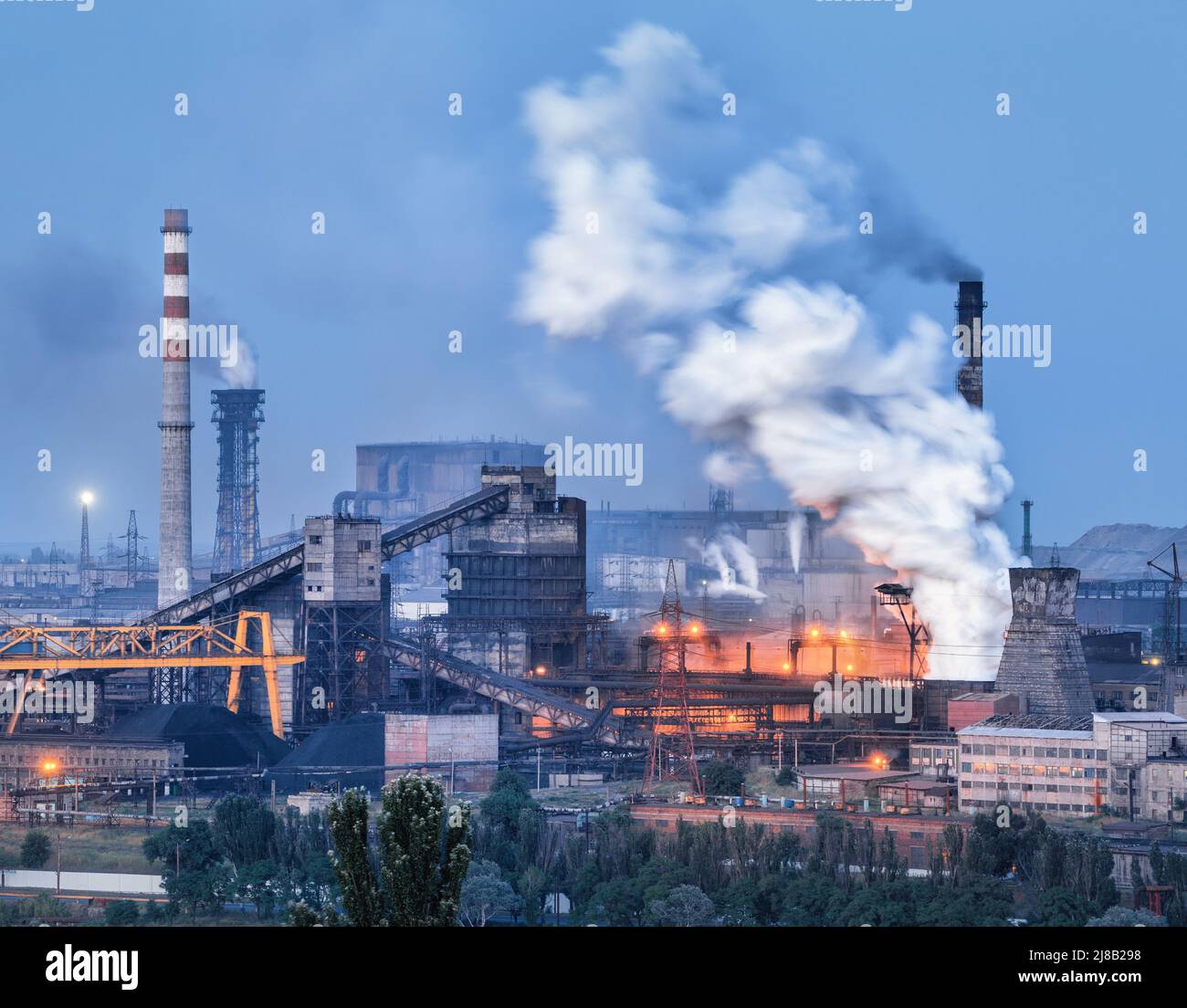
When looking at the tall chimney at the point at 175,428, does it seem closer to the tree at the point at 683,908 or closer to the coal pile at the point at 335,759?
the coal pile at the point at 335,759

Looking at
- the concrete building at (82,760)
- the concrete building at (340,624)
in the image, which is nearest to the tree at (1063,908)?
the concrete building at (82,760)

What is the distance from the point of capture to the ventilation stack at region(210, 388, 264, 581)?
3457 inches

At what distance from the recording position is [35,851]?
1583 inches

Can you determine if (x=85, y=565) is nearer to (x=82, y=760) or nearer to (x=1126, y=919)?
(x=82, y=760)

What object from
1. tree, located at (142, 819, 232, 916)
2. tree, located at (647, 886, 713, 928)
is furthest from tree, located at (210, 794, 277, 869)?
tree, located at (647, 886, 713, 928)

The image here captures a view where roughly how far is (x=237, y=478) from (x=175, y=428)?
20462 millimetres

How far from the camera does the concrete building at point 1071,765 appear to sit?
143 feet

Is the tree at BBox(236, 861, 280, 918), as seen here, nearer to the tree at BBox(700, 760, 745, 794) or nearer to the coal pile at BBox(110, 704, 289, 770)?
the tree at BBox(700, 760, 745, 794)

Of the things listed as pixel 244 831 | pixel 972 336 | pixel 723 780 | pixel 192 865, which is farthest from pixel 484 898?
pixel 972 336
